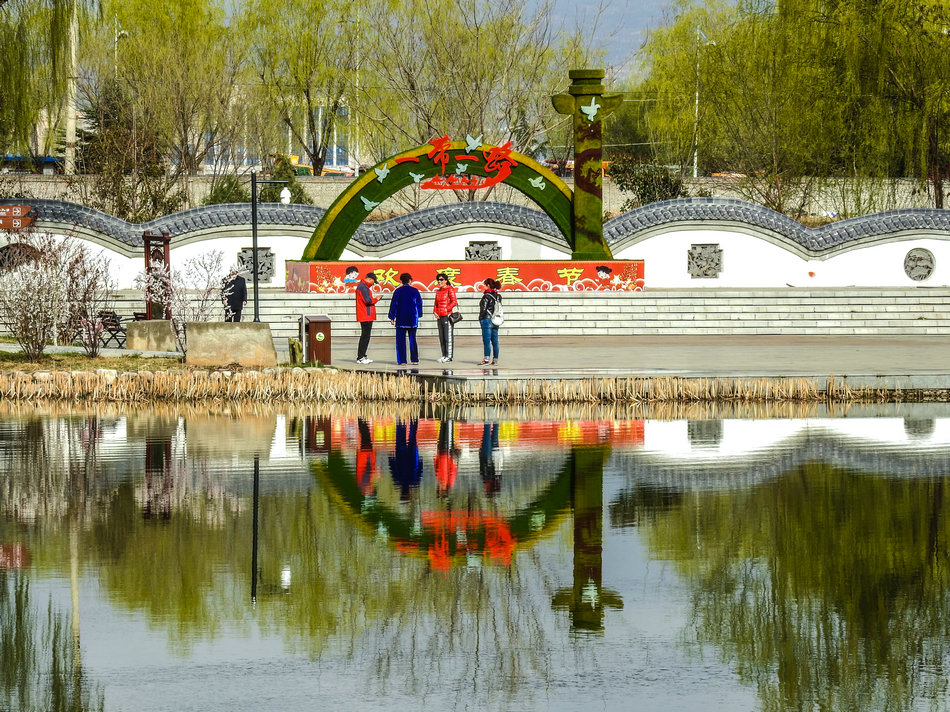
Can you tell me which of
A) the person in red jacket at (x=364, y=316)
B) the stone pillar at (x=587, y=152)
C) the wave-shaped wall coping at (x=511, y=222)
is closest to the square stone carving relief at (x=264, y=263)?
the wave-shaped wall coping at (x=511, y=222)

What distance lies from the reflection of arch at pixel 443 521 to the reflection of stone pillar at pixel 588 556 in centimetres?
14

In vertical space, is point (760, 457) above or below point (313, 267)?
below

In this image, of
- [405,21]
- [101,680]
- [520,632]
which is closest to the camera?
[101,680]

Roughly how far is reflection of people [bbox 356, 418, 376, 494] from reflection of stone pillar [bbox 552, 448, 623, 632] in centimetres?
164

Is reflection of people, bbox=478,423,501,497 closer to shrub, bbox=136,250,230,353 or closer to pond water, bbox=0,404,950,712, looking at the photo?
pond water, bbox=0,404,950,712

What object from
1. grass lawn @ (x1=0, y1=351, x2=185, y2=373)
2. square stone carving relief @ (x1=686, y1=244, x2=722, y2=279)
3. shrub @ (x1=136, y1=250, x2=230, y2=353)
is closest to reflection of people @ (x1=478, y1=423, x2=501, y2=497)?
grass lawn @ (x1=0, y1=351, x2=185, y2=373)

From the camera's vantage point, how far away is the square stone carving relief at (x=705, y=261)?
3353 centimetres

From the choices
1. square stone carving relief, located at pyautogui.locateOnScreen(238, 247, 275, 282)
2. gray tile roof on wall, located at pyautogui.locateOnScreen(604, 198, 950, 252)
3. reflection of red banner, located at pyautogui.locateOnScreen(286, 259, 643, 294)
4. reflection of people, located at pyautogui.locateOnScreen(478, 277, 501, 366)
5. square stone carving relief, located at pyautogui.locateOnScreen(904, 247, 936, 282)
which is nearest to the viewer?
reflection of people, located at pyautogui.locateOnScreen(478, 277, 501, 366)

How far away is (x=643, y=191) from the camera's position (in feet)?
158

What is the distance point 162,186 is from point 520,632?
4076 cm

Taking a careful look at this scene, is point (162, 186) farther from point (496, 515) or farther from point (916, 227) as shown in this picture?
point (496, 515)

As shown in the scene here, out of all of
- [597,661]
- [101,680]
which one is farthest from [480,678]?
[101,680]

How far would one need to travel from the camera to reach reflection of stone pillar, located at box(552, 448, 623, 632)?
7.60m

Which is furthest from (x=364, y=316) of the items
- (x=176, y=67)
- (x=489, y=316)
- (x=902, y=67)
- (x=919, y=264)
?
(x=176, y=67)
